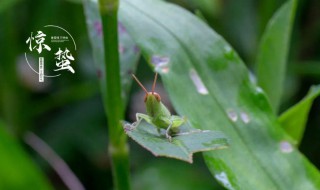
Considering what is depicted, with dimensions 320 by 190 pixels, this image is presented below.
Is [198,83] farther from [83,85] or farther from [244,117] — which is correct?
[83,85]

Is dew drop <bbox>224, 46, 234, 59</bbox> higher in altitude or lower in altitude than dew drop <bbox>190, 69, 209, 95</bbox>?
higher

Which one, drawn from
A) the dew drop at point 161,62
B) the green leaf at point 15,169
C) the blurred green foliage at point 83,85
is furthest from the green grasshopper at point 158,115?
the blurred green foliage at point 83,85

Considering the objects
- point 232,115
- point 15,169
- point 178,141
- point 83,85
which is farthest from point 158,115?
point 83,85

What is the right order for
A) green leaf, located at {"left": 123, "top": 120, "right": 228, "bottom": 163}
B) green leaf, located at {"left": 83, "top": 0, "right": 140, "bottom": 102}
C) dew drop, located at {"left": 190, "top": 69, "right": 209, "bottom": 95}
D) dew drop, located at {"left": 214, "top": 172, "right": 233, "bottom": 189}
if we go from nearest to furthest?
green leaf, located at {"left": 123, "top": 120, "right": 228, "bottom": 163}, dew drop, located at {"left": 214, "top": 172, "right": 233, "bottom": 189}, dew drop, located at {"left": 190, "top": 69, "right": 209, "bottom": 95}, green leaf, located at {"left": 83, "top": 0, "right": 140, "bottom": 102}

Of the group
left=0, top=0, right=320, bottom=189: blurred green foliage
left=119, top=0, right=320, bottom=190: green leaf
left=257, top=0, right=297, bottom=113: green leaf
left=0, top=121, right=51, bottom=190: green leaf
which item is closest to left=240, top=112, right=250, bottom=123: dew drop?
left=119, top=0, right=320, bottom=190: green leaf

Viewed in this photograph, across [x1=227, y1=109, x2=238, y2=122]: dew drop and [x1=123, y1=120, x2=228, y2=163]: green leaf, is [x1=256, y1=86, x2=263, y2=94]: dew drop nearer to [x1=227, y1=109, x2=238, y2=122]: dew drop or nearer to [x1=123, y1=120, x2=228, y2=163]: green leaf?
[x1=227, y1=109, x2=238, y2=122]: dew drop
